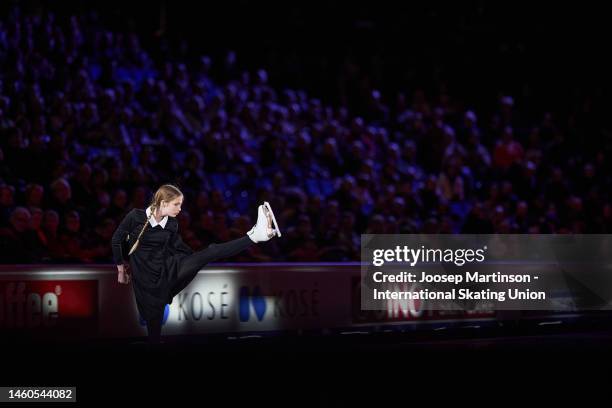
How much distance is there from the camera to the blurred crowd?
12.0 metres

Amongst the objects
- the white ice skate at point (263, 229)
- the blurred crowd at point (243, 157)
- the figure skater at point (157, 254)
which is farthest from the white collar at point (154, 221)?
the blurred crowd at point (243, 157)

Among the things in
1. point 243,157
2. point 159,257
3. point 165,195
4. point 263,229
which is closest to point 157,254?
point 159,257

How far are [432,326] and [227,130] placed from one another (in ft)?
16.2

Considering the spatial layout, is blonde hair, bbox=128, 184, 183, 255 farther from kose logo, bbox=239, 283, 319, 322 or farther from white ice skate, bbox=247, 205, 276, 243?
kose logo, bbox=239, 283, 319, 322

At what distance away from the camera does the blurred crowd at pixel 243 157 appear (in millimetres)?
11984

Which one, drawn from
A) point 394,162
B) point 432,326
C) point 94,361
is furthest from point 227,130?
point 94,361

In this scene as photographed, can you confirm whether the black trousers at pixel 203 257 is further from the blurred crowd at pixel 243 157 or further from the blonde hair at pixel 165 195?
the blurred crowd at pixel 243 157

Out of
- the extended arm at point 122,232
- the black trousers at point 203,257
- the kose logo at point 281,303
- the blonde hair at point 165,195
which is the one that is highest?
the blonde hair at point 165,195

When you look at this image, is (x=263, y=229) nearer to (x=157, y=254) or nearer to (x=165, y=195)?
(x=165, y=195)

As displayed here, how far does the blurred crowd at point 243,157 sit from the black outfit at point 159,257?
3236 mm

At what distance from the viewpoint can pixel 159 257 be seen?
766 cm

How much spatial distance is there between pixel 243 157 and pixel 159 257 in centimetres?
728

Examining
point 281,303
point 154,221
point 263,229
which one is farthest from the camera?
point 281,303

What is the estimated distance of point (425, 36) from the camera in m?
22.6
